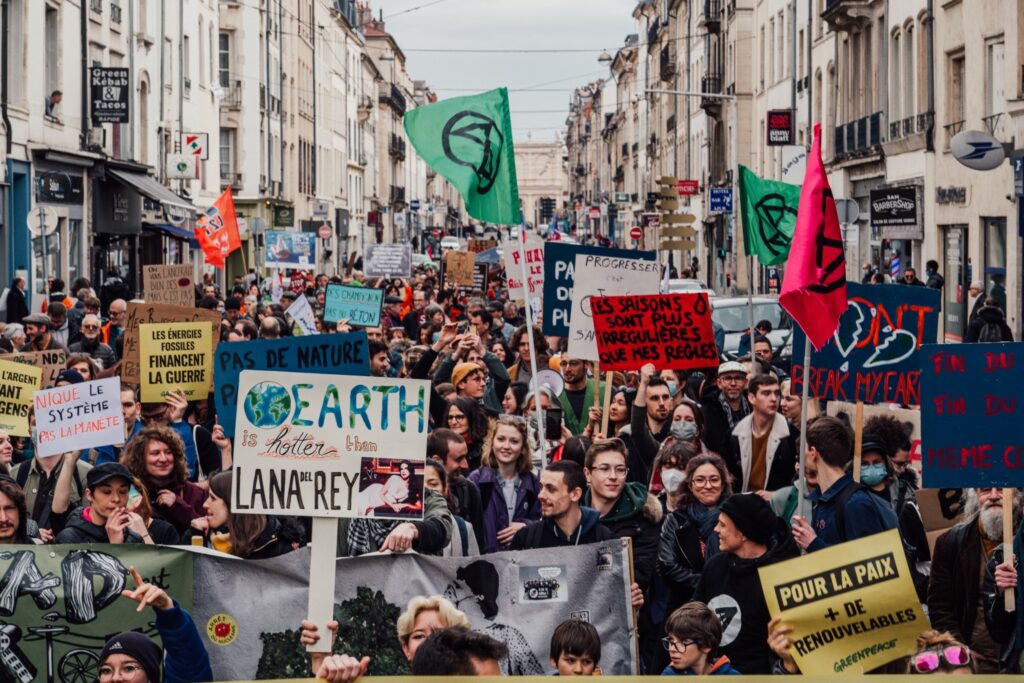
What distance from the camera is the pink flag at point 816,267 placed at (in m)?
8.77

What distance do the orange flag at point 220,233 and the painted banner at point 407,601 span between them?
2073 cm

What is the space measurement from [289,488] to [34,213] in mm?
20309

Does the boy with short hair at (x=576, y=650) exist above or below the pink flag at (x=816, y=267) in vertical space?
below

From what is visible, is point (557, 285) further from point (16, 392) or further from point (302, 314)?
point (302, 314)

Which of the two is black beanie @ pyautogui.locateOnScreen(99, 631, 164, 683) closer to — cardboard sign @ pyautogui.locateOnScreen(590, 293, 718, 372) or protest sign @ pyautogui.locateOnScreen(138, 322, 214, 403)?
protest sign @ pyautogui.locateOnScreen(138, 322, 214, 403)

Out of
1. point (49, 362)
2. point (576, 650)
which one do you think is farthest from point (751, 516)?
point (49, 362)

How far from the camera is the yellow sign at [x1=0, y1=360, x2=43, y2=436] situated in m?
10.2

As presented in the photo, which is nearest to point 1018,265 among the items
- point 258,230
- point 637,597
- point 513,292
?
point 513,292

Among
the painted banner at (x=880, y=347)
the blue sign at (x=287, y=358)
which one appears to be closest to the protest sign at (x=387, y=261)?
the blue sign at (x=287, y=358)

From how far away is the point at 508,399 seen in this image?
11.7 m

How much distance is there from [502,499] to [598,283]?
3.82m

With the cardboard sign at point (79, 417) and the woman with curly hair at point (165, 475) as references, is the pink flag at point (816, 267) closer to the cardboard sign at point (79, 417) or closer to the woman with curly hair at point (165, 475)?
the woman with curly hair at point (165, 475)

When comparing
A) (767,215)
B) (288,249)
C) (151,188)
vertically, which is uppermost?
(151,188)

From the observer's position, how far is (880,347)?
9727 millimetres
